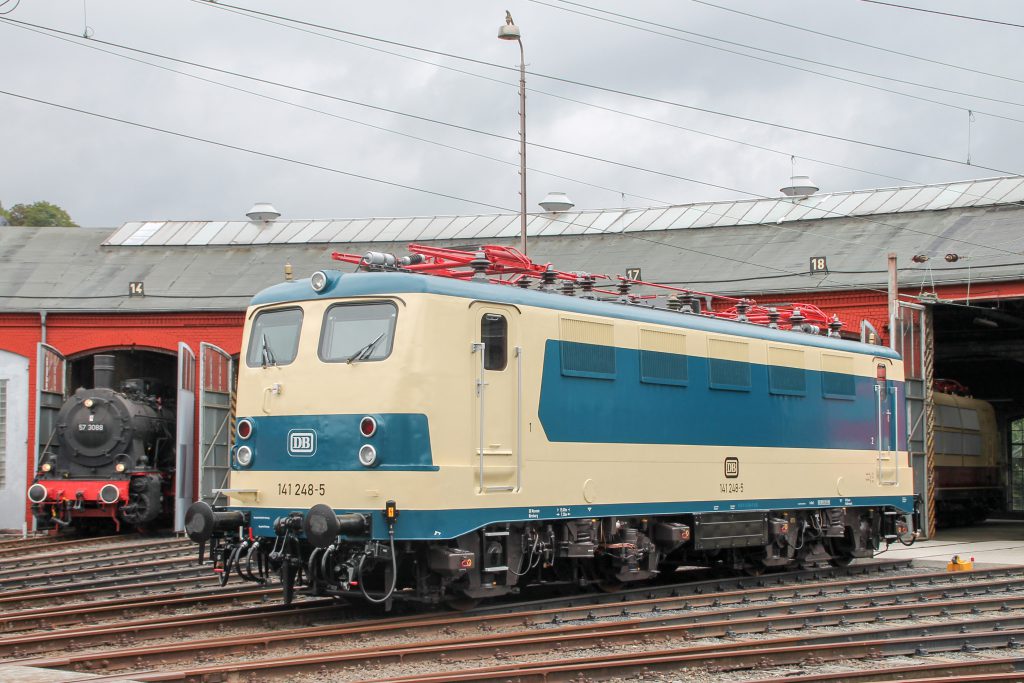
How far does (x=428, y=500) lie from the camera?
11414 millimetres

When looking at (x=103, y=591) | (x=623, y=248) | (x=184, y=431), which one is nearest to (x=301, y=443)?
(x=103, y=591)

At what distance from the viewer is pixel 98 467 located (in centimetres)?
2511

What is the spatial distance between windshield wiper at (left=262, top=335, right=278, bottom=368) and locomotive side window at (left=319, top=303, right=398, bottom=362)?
724mm

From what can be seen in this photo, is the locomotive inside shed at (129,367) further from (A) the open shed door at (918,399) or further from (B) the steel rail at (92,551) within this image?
(A) the open shed door at (918,399)

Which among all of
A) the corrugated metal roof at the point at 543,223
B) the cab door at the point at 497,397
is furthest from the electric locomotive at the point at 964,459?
the cab door at the point at 497,397

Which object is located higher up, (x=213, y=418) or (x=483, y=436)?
(x=213, y=418)

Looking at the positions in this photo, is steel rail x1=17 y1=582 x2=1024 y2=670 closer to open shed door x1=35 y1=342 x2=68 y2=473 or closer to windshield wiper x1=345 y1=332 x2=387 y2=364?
windshield wiper x1=345 y1=332 x2=387 y2=364

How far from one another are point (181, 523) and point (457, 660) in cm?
1603

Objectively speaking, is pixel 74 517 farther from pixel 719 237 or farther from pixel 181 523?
pixel 719 237

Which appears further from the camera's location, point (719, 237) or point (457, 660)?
point (719, 237)

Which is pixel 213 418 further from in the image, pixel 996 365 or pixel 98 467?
pixel 996 365

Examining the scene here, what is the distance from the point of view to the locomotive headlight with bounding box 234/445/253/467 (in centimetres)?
1245

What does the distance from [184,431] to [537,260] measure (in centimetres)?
1117

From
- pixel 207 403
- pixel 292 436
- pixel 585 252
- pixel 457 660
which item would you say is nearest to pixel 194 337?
pixel 207 403
